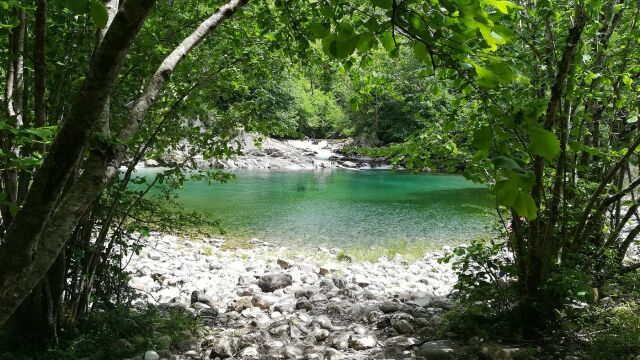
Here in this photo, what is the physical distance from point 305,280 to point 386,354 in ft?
12.9

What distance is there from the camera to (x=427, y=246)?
14.0 meters

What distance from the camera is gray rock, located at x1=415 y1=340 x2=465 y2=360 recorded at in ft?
15.2

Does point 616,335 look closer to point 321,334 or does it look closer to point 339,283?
point 321,334

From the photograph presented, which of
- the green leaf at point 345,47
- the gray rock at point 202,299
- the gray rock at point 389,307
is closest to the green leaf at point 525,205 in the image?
the green leaf at point 345,47

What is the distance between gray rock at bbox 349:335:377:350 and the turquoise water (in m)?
2.45

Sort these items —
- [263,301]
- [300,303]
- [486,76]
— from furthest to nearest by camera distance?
[263,301]
[300,303]
[486,76]

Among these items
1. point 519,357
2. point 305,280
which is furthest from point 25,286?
point 305,280

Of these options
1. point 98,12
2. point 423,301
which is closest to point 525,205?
point 98,12

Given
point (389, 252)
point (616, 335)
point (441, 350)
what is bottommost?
point (389, 252)

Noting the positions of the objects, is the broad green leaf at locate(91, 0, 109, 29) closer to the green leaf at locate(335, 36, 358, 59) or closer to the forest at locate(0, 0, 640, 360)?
the forest at locate(0, 0, 640, 360)

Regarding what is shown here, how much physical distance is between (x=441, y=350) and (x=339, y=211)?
1498cm

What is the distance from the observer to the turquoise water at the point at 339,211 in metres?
15.1

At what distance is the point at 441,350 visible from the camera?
4715 mm

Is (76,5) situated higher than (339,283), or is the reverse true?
(76,5)
